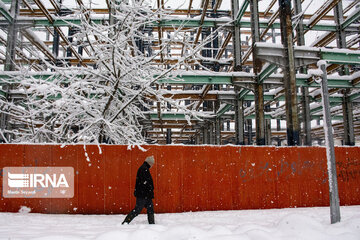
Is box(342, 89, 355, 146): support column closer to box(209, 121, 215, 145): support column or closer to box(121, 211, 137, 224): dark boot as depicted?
box(209, 121, 215, 145): support column

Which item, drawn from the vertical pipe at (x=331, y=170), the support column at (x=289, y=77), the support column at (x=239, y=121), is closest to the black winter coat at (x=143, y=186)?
the vertical pipe at (x=331, y=170)

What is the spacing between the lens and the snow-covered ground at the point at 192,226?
434 centimetres

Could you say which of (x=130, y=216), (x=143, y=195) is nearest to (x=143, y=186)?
(x=143, y=195)

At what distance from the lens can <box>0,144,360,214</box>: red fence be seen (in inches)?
303

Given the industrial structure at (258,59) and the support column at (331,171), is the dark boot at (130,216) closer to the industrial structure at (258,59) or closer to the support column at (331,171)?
the support column at (331,171)

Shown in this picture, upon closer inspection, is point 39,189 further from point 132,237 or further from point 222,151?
point 222,151

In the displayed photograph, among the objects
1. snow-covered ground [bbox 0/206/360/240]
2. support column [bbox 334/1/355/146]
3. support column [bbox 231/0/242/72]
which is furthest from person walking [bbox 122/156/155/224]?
support column [bbox 334/1/355/146]

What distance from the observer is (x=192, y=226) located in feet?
17.4

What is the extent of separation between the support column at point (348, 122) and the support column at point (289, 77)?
702cm

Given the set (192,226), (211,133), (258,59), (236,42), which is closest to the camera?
(192,226)

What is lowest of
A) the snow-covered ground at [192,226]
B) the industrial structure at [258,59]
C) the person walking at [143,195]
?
the snow-covered ground at [192,226]

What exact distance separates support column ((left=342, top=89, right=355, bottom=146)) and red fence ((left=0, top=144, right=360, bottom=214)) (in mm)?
7025

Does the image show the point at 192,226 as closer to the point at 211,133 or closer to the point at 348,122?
the point at 348,122

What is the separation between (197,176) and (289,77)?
18.6ft
